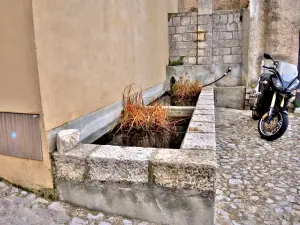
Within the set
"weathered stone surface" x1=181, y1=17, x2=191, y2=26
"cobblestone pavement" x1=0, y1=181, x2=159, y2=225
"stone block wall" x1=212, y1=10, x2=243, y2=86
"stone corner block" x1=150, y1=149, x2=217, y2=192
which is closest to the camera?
"stone corner block" x1=150, y1=149, x2=217, y2=192

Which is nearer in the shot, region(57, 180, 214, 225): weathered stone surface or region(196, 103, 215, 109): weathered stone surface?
region(57, 180, 214, 225): weathered stone surface

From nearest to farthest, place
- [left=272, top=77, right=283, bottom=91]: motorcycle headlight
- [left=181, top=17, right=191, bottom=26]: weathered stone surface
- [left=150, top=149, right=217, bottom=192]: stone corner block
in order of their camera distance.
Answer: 1. [left=150, top=149, right=217, bottom=192]: stone corner block
2. [left=272, top=77, right=283, bottom=91]: motorcycle headlight
3. [left=181, top=17, right=191, bottom=26]: weathered stone surface

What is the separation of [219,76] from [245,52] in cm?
83

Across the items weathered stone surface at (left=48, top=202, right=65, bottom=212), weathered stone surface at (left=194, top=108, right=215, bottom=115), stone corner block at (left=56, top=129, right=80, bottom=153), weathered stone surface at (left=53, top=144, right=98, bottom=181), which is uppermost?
stone corner block at (left=56, top=129, right=80, bottom=153)

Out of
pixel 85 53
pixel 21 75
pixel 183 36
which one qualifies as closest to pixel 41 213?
pixel 21 75

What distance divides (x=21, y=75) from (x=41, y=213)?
93 centimetres

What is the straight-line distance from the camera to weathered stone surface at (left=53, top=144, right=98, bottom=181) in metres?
1.70

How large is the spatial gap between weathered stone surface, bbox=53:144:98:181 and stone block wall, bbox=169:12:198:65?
17.2 ft

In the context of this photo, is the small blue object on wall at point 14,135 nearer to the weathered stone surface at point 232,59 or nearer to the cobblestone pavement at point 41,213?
the cobblestone pavement at point 41,213

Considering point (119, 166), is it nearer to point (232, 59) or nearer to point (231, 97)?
→ point (231, 97)

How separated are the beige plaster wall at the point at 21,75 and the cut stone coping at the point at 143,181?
7.2 inches

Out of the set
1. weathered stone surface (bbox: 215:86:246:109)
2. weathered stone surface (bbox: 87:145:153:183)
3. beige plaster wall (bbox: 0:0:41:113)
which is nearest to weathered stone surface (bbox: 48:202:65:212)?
weathered stone surface (bbox: 87:145:153:183)

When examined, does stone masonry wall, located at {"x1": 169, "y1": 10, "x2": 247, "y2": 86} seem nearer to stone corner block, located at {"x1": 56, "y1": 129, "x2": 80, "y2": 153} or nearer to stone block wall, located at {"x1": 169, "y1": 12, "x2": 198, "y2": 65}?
stone block wall, located at {"x1": 169, "y1": 12, "x2": 198, "y2": 65}

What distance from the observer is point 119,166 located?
64.0 inches
